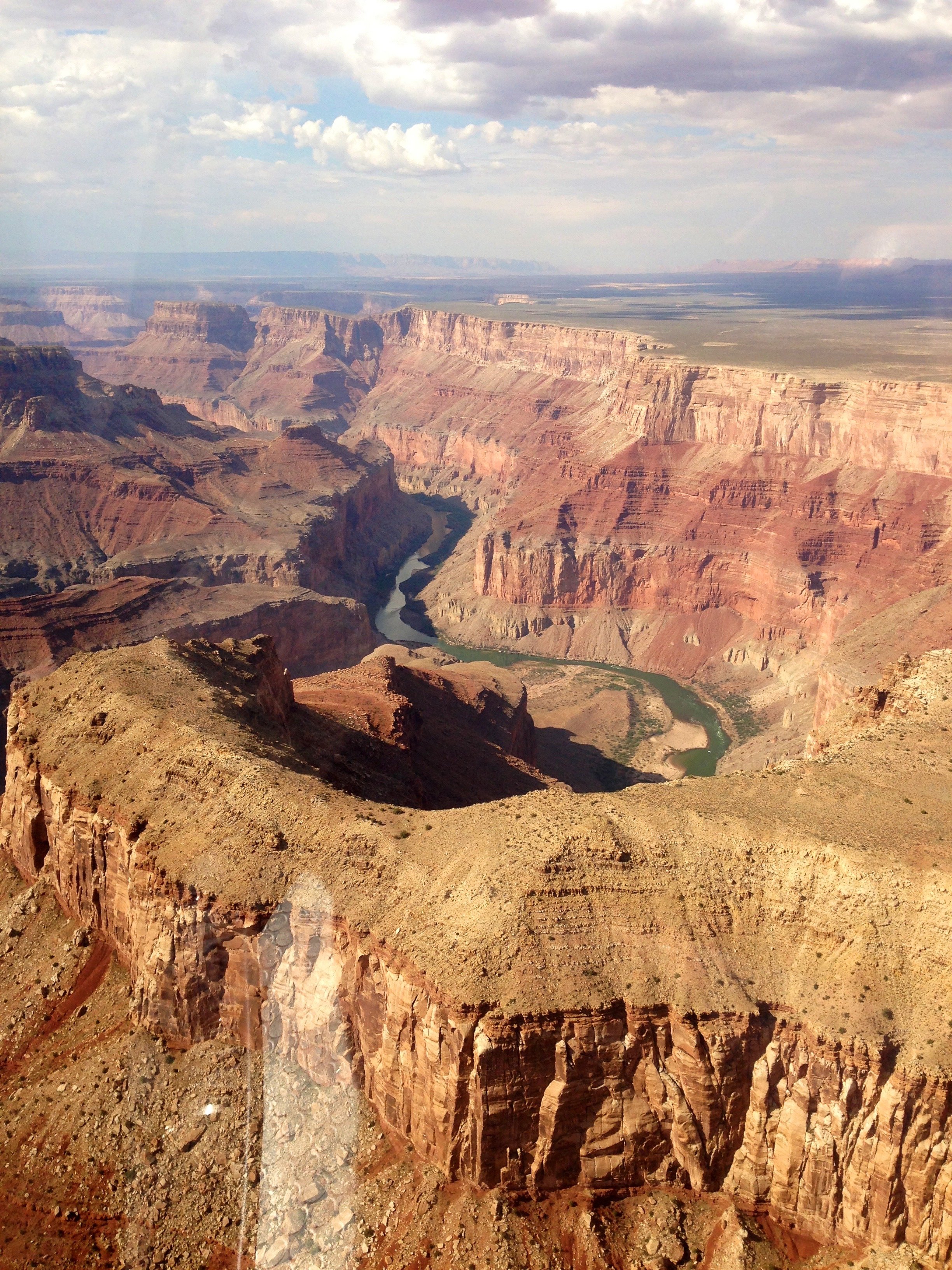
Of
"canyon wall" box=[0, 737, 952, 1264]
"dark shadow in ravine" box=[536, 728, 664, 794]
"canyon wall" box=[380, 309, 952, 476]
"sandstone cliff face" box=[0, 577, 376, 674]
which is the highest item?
"canyon wall" box=[380, 309, 952, 476]

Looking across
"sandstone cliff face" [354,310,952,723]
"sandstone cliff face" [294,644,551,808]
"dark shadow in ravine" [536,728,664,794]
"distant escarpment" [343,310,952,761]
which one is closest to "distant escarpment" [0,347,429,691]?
"distant escarpment" [343,310,952,761]

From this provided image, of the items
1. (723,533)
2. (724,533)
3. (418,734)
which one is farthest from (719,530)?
(418,734)

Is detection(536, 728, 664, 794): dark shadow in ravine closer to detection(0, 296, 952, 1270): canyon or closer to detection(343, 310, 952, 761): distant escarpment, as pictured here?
detection(343, 310, 952, 761): distant escarpment

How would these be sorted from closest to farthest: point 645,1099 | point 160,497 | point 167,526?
point 645,1099 → point 167,526 → point 160,497

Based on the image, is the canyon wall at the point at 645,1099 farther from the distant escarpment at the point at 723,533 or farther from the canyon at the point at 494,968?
the distant escarpment at the point at 723,533

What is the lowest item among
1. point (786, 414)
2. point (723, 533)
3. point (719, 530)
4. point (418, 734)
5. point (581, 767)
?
point (581, 767)

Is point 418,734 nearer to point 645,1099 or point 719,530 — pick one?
point 645,1099

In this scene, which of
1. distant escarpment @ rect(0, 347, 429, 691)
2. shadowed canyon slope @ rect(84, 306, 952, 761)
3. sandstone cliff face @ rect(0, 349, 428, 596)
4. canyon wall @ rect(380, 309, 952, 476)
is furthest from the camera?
sandstone cliff face @ rect(0, 349, 428, 596)

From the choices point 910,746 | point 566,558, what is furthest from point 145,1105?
point 566,558
